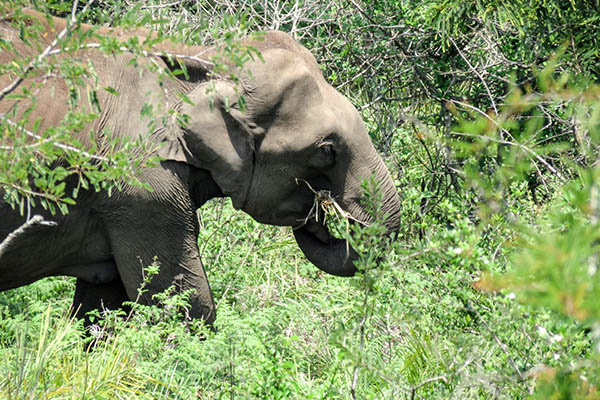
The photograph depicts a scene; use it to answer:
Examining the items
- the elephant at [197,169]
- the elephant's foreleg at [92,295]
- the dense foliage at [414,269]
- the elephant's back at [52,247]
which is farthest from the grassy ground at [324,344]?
the elephant at [197,169]

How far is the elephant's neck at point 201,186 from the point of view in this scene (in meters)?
5.34

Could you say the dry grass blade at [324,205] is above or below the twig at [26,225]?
below

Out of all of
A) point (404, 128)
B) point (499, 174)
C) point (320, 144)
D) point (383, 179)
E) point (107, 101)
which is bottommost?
point (404, 128)

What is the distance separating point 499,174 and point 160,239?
284 centimetres

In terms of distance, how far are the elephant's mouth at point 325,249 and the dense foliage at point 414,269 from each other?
302 millimetres

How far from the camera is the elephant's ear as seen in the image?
5121 millimetres

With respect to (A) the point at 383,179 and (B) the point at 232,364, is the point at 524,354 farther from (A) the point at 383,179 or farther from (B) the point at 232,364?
(A) the point at 383,179

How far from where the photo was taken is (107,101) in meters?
5.11

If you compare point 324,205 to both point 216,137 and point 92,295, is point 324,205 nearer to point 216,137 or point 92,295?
point 216,137

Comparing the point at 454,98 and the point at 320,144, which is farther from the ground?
the point at 320,144

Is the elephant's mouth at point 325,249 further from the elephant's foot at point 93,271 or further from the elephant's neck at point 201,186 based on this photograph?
the elephant's foot at point 93,271

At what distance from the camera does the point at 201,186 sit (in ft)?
17.8

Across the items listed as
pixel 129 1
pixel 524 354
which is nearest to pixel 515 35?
pixel 129 1

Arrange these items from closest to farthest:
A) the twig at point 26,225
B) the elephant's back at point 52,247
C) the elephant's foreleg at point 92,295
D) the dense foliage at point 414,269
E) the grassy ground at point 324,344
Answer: the dense foliage at point 414,269 → the twig at point 26,225 → the grassy ground at point 324,344 → the elephant's back at point 52,247 → the elephant's foreleg at point 92,295
